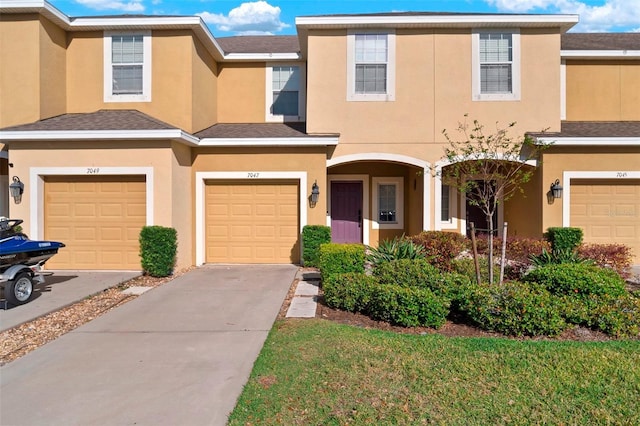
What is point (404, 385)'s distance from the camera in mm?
4266

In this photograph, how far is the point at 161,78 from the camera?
11883 mm

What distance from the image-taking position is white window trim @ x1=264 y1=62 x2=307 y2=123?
13820 mm

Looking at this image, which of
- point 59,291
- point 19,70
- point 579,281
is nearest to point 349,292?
point 579,281

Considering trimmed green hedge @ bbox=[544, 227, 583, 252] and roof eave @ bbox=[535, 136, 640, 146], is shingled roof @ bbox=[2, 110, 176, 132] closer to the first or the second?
roof eave @ bbox=[535, 136, 640, 146]

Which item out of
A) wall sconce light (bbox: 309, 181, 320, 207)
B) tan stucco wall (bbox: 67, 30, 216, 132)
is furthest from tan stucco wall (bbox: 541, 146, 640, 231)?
tan stucco wall (bbox: 67, 30, 216, 132)

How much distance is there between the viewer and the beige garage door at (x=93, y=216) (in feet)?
35.8

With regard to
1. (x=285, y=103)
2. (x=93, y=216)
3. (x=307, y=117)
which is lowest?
(x=93, y=216)

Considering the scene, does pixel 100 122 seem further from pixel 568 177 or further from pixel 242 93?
pixel 568 177

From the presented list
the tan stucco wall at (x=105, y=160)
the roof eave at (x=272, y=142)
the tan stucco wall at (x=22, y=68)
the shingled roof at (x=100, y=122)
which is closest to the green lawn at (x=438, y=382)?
the tan stucco wall at (x=105, y=160)

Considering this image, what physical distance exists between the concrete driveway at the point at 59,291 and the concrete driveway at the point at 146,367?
106 centimetres

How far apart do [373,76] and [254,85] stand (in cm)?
394

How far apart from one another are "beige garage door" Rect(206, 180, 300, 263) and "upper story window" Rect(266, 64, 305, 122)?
285 centimetres

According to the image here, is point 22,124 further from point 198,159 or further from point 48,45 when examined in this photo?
point 198,159

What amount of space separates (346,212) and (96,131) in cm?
736
